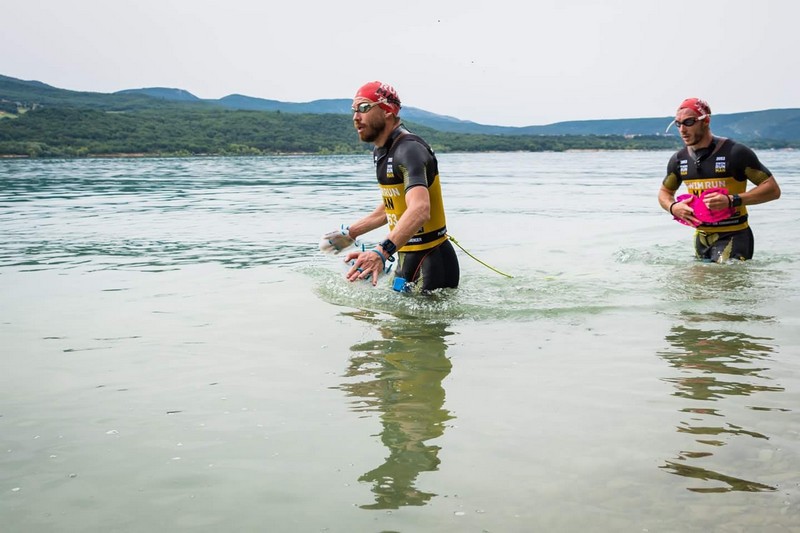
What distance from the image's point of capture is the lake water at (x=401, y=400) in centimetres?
362

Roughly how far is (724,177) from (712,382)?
222 inches

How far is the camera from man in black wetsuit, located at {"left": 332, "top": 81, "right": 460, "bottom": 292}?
6.67 meters

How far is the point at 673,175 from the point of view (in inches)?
432

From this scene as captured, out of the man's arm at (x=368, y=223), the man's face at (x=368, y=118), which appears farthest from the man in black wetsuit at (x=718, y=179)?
the man's face at (x=368, y=118)

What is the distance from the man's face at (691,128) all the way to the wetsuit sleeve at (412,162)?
14.8ft

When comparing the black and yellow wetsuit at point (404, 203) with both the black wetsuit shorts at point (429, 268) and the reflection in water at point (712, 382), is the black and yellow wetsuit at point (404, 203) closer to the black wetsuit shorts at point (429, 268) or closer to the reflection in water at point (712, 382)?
the black wetsuit shorts at point (429, 268)

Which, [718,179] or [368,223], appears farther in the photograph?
[718,179]

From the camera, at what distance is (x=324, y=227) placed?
2005 cm

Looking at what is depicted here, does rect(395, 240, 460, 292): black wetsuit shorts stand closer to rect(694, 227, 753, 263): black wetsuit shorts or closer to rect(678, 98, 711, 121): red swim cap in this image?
rect(678, 98, 711, 121): red swim cap

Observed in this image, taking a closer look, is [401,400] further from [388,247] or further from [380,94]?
[380,94]

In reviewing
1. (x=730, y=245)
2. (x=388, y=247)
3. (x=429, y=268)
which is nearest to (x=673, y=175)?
(x=730, y=245)

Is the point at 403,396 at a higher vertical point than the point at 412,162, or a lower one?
lower

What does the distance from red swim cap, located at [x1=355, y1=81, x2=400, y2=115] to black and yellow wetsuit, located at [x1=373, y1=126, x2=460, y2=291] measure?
262 mm

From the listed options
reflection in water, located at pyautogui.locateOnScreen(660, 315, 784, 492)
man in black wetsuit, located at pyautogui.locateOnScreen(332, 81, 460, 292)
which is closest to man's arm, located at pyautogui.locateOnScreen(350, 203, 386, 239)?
man in black wetsuit, located at pyautogui.locateOnScreen(332, 81, 460, 292)
